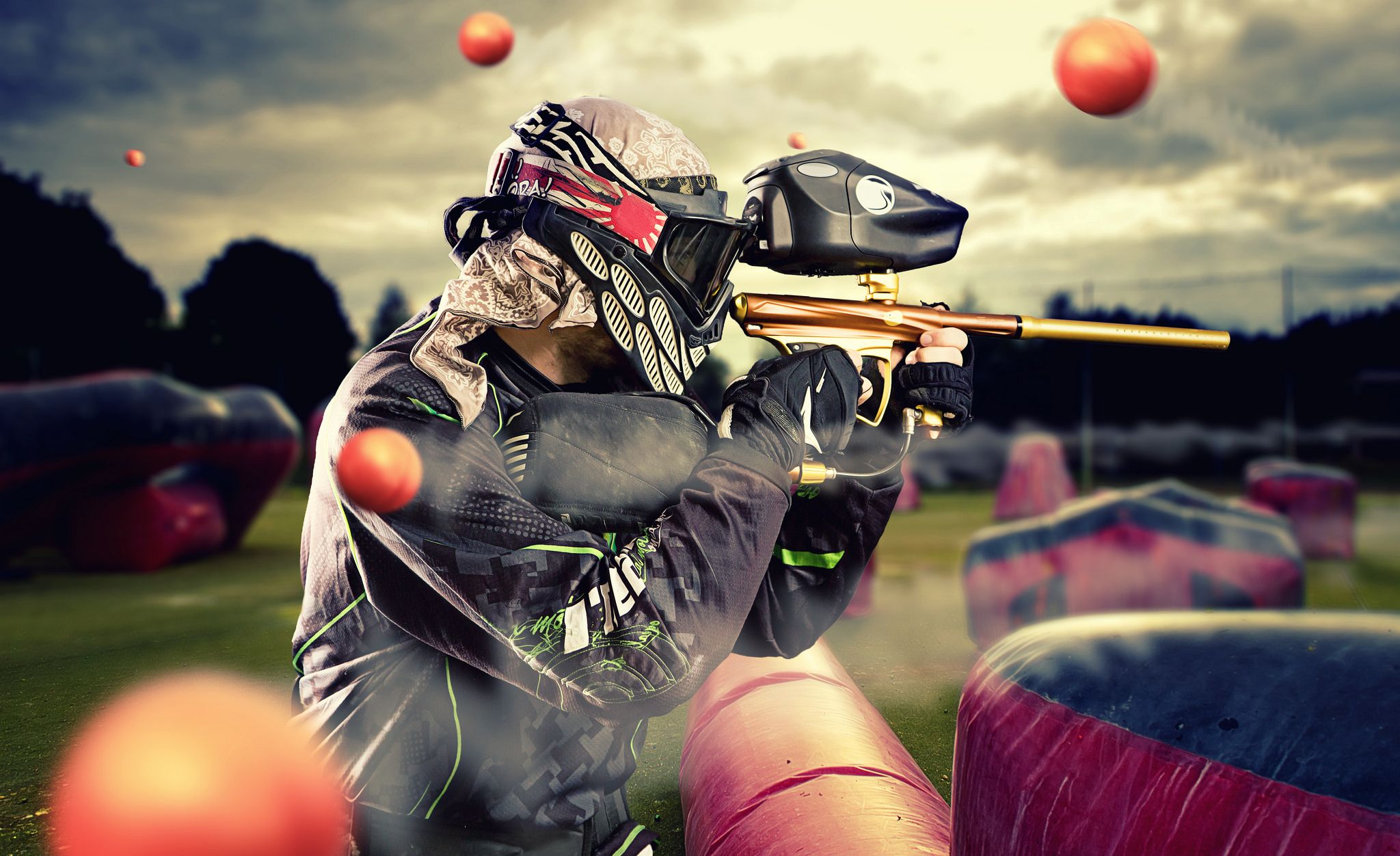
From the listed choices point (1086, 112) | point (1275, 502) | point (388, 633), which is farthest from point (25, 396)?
point (1275, 502)

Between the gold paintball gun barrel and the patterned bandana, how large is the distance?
333 millimetres

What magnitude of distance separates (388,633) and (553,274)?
64cm

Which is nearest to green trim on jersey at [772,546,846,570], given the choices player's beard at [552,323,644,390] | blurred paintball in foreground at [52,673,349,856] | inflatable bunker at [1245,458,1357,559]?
player's beard at [552,323,644,390]

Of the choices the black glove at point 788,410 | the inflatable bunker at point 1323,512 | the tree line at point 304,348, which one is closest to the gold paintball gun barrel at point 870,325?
the black glove at point 788,410

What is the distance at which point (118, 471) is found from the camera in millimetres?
8000

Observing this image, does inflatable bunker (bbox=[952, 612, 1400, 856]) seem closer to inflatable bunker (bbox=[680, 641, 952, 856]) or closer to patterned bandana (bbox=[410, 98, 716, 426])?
inflatable bunker (bbox=[680, 641, 952, 856])

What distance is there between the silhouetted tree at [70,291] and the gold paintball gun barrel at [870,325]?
22080 mm

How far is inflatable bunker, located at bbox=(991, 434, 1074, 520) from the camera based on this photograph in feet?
40.9

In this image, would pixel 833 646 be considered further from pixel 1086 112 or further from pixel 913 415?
pixel 1086 112

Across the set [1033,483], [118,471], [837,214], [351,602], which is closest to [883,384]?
[837,214]

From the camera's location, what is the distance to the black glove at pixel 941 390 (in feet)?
6.49

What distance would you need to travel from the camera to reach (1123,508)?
16.3ft

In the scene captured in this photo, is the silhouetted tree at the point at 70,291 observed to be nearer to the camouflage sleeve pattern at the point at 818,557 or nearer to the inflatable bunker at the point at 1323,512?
the inflatable bunker at the point at 1323,512

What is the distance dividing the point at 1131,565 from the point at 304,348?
19221mm
